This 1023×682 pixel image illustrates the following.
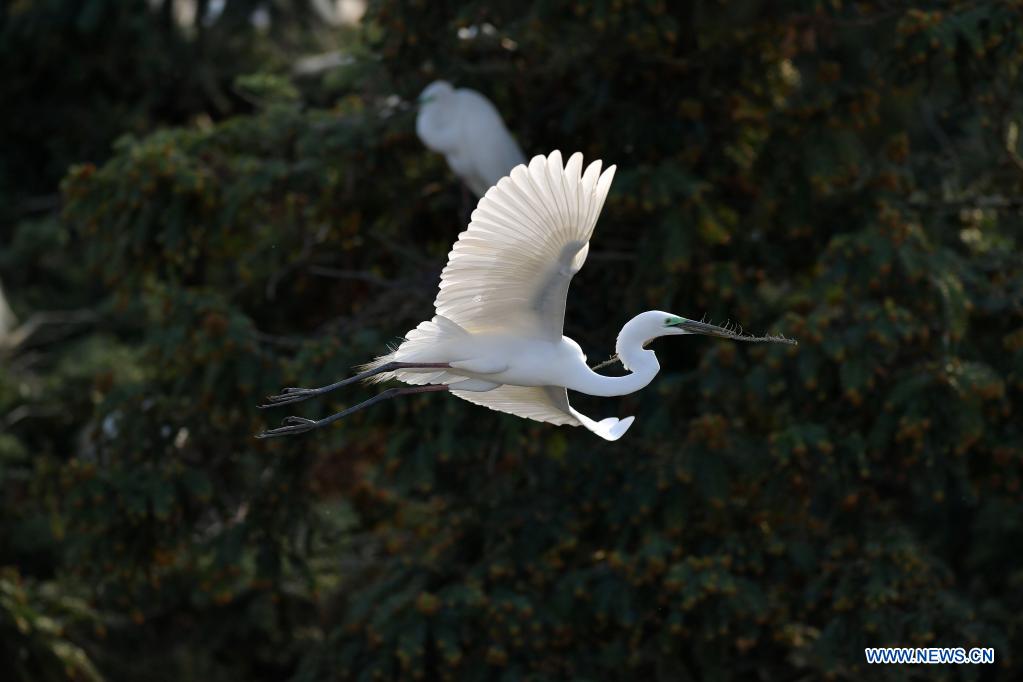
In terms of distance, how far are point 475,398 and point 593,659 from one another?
1.48 metres

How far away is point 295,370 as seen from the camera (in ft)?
17.2

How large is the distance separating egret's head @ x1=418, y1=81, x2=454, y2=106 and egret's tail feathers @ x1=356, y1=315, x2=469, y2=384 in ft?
7.18

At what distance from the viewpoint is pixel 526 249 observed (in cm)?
358

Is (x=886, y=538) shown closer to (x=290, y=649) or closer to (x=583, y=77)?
(x=583, y=77)

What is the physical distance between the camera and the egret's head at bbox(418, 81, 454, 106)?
5.97 m

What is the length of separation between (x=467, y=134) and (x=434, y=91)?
1.33 feet

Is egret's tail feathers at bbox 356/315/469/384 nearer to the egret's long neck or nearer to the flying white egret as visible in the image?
the flying white egret

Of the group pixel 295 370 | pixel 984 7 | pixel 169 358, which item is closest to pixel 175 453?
pixel 169 358

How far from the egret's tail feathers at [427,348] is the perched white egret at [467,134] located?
189 cm

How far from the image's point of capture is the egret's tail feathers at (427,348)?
12.6ft

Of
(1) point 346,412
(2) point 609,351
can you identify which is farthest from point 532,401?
(2) point 609,351

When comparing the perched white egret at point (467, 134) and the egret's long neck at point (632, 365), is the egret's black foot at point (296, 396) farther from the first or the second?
the perched white egret at point (467, 134)

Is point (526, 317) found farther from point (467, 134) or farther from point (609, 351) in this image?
point (467, 134)

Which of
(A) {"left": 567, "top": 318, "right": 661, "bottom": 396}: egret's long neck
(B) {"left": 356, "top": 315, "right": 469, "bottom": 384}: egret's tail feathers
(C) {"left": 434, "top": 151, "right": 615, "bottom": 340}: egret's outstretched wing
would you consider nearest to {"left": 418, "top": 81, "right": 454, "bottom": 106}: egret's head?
(B) {"left": 356, "top": 315, "right": 469, "bottom": 384}: egret's tail feathers
